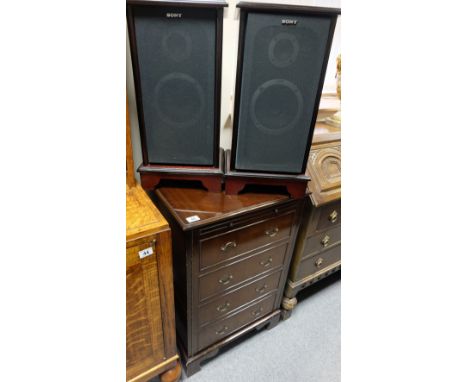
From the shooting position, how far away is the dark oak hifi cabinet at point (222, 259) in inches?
37.8

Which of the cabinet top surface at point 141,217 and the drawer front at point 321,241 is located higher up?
the cabinet top surface at point 141,217

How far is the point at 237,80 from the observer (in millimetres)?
868

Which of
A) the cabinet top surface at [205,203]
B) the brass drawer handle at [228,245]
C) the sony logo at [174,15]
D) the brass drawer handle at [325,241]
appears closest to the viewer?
the sony logo at [174,15]

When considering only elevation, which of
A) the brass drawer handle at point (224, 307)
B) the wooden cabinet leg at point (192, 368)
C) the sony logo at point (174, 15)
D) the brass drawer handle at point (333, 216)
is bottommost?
the wooden cabinet leg at point (192, 368)

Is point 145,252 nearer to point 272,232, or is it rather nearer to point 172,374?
point 272,232

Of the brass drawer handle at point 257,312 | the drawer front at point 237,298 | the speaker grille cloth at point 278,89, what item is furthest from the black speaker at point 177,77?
the brass drawer handle at point 257,312

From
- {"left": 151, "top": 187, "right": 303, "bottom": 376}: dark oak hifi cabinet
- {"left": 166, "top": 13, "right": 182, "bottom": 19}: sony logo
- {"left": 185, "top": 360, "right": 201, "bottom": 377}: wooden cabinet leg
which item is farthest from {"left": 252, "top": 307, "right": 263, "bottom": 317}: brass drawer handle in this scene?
{"left": 166, "top": 13, "right": 182, "bottom": 19}: sony logo

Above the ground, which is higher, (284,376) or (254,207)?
(254,207)

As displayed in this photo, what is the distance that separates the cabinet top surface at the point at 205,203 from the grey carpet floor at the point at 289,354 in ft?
2.74

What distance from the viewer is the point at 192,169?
Answer: 100 centimetres

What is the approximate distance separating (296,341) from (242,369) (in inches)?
13.1

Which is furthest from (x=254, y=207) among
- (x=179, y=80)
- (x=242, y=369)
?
(x=242, y=369)

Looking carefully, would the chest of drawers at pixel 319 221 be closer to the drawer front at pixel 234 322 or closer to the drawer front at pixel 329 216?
the drawer front at pixel 329 216
